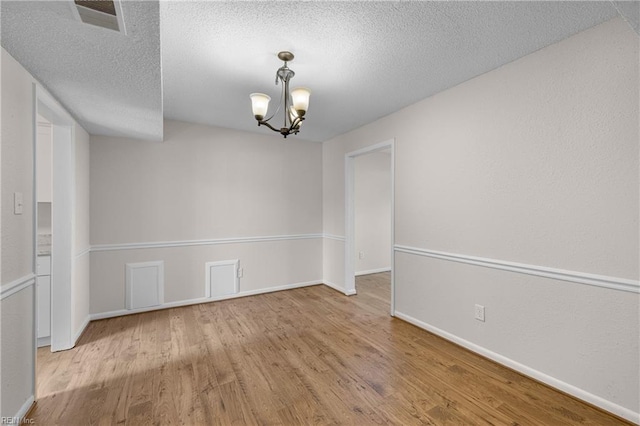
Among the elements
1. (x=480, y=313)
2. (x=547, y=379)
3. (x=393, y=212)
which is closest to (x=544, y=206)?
(x=480, y=313)

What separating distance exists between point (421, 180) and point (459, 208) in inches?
21.2

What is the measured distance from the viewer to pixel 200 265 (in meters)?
3.80

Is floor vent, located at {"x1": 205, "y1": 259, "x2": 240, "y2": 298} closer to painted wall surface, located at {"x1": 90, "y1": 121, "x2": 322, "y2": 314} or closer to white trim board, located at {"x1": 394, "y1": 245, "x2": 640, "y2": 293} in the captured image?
painted wall surface, located at {"x1": 90, "y1": 121, "x2": 322, "y2": 314}

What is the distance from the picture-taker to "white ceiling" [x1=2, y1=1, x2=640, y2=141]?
1445 millimetres

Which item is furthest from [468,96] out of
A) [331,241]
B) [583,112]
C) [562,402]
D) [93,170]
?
[93,170]

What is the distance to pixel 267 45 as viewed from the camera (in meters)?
1.98

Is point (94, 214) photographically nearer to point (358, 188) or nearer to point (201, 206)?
point (201, 206)

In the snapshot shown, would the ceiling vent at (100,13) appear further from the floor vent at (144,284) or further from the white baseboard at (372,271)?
the white baseboard at (372,271)

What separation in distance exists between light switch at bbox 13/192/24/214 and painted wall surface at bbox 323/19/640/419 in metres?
3.21

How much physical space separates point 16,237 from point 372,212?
16.0ft

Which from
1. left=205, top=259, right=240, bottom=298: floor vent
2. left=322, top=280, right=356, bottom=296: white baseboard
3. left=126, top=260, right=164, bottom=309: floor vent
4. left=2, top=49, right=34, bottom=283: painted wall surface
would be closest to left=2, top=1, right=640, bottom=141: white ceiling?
left=2, top=49, right=34, bottom=283: painted wall surface

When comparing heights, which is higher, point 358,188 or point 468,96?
point 468,96

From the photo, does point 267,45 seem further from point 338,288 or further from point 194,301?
point 338,288

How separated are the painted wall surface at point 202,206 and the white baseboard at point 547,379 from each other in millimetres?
2488
